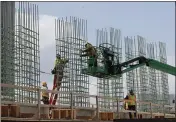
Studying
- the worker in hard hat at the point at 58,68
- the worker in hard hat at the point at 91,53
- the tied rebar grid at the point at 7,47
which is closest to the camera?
the worker in hard hat at the point at 58,68

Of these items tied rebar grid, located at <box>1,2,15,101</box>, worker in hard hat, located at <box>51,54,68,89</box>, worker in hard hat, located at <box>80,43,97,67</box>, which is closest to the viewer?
worker in hard hat, located at <box>51,54,68,89</box>

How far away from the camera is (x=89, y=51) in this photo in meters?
17.6

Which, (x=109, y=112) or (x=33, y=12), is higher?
(x=33, y=12)

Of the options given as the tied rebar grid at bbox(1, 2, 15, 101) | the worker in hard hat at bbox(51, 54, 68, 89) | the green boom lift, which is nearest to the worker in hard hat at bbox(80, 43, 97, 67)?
the green boom lift

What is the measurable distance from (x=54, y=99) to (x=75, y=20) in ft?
26.2

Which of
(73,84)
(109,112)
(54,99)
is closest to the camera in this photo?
(54,99)

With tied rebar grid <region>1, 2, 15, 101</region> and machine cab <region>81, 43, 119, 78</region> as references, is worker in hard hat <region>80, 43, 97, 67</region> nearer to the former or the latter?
machine cab <region>81, 43, 119, 78</region>

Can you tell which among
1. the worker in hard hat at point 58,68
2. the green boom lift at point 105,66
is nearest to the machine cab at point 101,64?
the green boom lift at point 105,66

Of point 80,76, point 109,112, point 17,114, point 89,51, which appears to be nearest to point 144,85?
point 80,76

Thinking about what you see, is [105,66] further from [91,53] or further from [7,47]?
[7,47]

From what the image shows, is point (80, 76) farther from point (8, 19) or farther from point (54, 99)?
point (54, 99)

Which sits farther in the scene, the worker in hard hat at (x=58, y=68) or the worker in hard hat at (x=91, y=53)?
the worker in hard hat at (x=91, y=53)

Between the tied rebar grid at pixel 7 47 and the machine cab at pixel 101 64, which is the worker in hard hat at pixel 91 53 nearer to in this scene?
the machine cab at pixel 101 64

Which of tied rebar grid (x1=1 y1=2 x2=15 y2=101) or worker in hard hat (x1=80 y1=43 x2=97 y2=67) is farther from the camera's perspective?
worker in hard hat (x1=80 y1=43 x2=97 y2=67)
